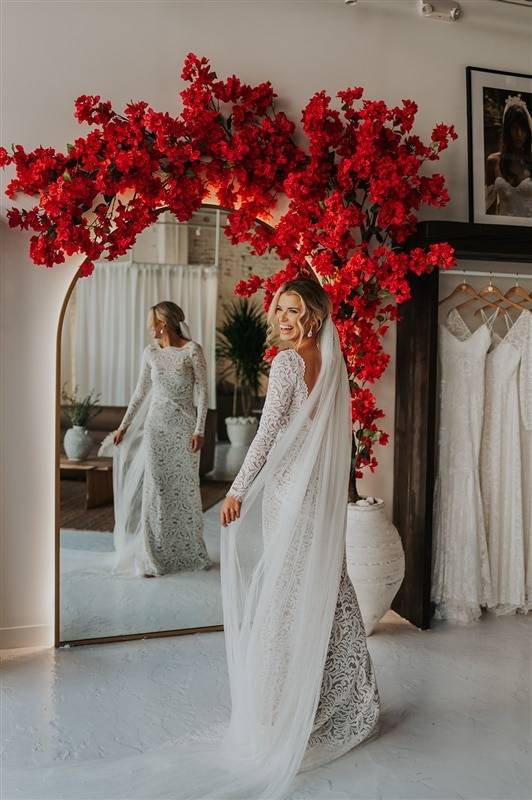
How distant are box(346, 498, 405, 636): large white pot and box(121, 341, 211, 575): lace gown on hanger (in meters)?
0.70

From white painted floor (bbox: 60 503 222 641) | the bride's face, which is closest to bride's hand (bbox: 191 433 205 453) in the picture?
white painted floor (bbox: 60 503 222 641)

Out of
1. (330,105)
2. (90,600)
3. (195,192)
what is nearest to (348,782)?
(90,600)

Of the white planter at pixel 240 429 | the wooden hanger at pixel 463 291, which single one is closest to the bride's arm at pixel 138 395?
the white planter at pixel 240 429

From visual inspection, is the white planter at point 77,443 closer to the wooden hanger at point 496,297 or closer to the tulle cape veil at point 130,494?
the tulle cape veil at point 130,494

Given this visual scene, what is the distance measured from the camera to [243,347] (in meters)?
3.61

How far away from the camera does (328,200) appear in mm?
3289

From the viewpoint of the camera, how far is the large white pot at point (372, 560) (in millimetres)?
3463

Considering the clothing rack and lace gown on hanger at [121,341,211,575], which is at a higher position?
the clothing rack

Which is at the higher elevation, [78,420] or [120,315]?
[120,315]

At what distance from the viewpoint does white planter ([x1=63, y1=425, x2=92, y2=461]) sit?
133 inches

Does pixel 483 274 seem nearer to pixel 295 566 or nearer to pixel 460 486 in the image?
pixel 460 486

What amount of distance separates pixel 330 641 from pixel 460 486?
4.87ft

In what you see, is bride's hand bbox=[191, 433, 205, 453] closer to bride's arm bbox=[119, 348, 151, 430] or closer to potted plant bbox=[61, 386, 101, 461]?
bride's arm bbox=[119, 348, 151, 430]

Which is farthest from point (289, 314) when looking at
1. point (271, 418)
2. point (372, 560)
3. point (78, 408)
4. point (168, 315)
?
point (372, 560)
